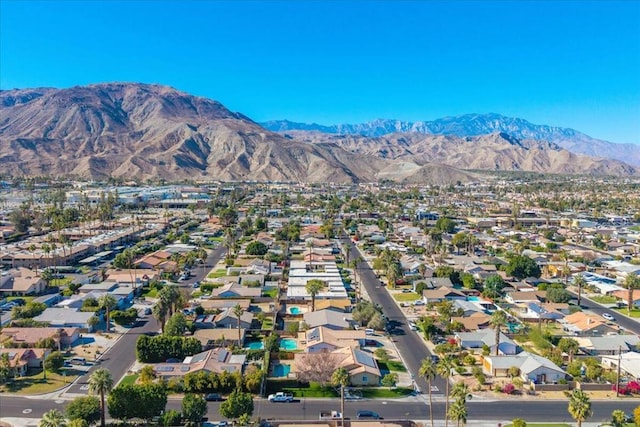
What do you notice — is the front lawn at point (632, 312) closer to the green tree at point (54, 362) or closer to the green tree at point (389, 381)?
the green tree at point (389, 381)

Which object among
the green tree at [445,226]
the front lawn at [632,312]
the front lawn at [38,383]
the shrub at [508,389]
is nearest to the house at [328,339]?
the shrub at [508,389]

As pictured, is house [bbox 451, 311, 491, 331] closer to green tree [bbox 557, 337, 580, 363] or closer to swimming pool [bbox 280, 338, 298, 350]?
green tree [bbox 557, 337, 580, 363]

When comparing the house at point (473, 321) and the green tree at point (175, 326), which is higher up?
the green tree at point (175, 326)

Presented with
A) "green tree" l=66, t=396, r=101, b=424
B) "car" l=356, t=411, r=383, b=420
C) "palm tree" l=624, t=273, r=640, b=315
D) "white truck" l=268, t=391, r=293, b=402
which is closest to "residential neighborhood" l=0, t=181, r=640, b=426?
"palm tree" l=624, t=273, r=640, b=315

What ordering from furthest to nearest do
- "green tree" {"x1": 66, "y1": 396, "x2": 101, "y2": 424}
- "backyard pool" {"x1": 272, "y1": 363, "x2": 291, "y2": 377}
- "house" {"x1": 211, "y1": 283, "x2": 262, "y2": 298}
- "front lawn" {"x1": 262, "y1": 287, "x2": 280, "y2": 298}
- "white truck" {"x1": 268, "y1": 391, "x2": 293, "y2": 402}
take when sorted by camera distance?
"front lawn" {"x1": 262, "y1": 287, "x2": 280, "y2": 298} → "house" {"x1": 211, "y1": 283, "x2": 262, "y2": 298} → "backyard pool" {"x1": 272, "y1": 363, "x2": 291, "y2": 377} → "white truck" {"x1": 268, "y1": 391, "x2": 293, "y2": 402} → "green tree" {"x1": 66, "y1": 396, "x2": 101, "y2": 424}

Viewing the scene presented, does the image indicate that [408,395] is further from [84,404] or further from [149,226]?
[149,226]

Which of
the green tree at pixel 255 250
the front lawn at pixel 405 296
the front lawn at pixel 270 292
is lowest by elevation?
the front lawn at pixel 405 296

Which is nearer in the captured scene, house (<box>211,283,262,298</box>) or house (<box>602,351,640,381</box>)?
house (<box>602,351,640,381</box>)
